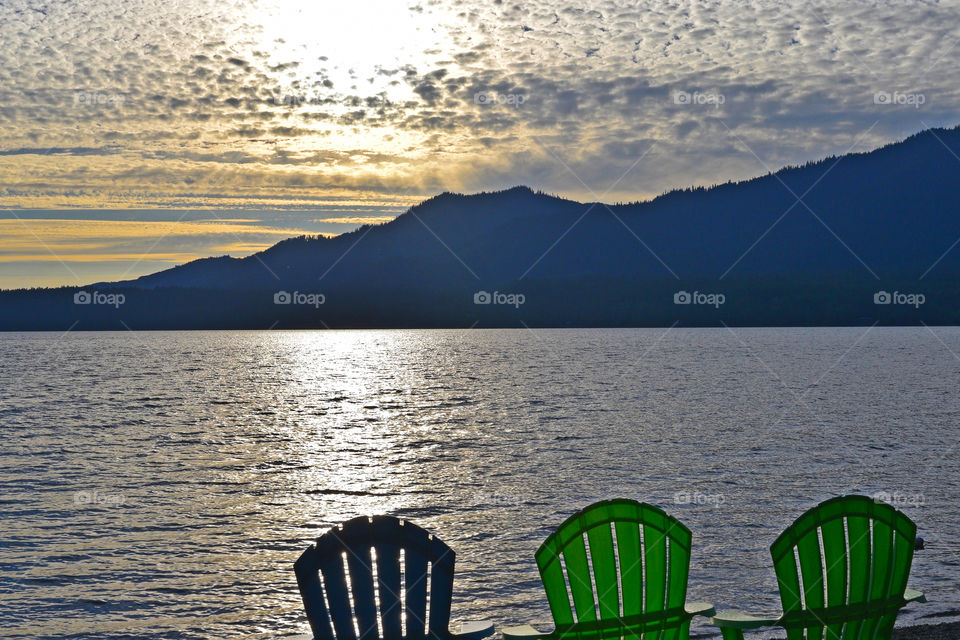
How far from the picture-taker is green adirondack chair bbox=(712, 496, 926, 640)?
182 inches

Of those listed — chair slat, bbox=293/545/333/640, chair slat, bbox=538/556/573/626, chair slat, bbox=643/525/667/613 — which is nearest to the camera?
chair slat, bbox=293/545/333/640

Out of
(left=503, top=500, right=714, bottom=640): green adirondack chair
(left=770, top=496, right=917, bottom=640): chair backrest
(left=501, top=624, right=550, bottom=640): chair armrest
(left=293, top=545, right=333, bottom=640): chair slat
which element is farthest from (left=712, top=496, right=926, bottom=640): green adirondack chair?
(left=293, top=545, right=333, bottom=640): chair slat

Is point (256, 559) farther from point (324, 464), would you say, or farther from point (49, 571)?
point (324, 464)

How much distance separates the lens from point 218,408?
182 feet

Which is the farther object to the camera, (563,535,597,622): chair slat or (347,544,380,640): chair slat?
(563,535,597,622): chair slat

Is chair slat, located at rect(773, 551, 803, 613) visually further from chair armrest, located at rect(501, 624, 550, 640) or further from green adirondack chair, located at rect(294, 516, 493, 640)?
green adirondack chair, located at rect(294, 516, 493, 640)

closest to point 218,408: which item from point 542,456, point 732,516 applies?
point 542,456

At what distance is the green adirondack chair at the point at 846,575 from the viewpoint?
4.62 metres

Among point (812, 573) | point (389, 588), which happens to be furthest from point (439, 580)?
point (812, 573)

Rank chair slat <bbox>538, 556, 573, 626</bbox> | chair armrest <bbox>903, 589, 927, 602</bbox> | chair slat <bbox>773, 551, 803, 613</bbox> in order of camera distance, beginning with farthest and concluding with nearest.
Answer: chair armrest <bbox>903, 589, 927, 602</bbox> → chair slat <bbox>773, 551, 803, 613</bbox> → chair slat <bbox>538, 556, 573, 626</bbox>

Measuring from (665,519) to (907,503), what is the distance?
55.7ft

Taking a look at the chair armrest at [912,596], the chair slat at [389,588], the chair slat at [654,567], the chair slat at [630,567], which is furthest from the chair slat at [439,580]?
the chair armrest at [912,596]

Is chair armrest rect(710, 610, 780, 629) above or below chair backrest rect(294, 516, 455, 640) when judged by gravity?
below

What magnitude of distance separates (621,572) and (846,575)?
1.29 metres
